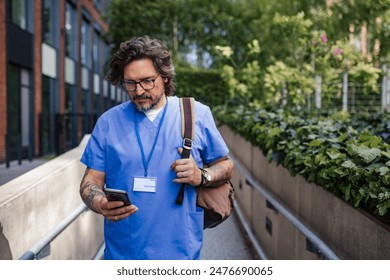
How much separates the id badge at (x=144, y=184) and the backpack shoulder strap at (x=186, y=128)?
5.2 inches

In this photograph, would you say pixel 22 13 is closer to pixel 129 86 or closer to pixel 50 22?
pixel 50 22

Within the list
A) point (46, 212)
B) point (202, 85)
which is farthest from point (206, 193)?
point (202, 85)

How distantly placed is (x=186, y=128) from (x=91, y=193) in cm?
52

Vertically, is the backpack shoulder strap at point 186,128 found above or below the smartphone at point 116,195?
above

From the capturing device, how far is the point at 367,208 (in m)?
2.73

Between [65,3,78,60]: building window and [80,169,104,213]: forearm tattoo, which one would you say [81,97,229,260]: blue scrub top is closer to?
[80,169,104,213]: forearm tattoo

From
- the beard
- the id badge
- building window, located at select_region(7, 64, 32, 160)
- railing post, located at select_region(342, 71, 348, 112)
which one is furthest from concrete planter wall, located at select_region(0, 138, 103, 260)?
building window, located at select_region(7, 64, 32, 160)

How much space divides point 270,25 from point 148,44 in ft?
31.6

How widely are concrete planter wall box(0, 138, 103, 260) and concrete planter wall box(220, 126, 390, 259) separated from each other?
1.87 metres

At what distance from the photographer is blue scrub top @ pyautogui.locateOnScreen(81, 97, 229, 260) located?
2.31 metres

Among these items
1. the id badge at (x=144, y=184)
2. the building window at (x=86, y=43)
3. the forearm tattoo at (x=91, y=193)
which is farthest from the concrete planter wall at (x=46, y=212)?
the building window at (x=86, y=43)

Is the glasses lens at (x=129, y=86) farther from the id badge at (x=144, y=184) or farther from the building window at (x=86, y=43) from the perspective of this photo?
the building window at (x=86, y=43)

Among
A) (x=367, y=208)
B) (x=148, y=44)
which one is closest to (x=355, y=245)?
(x=367, y=208)

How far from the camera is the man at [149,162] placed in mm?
2295
